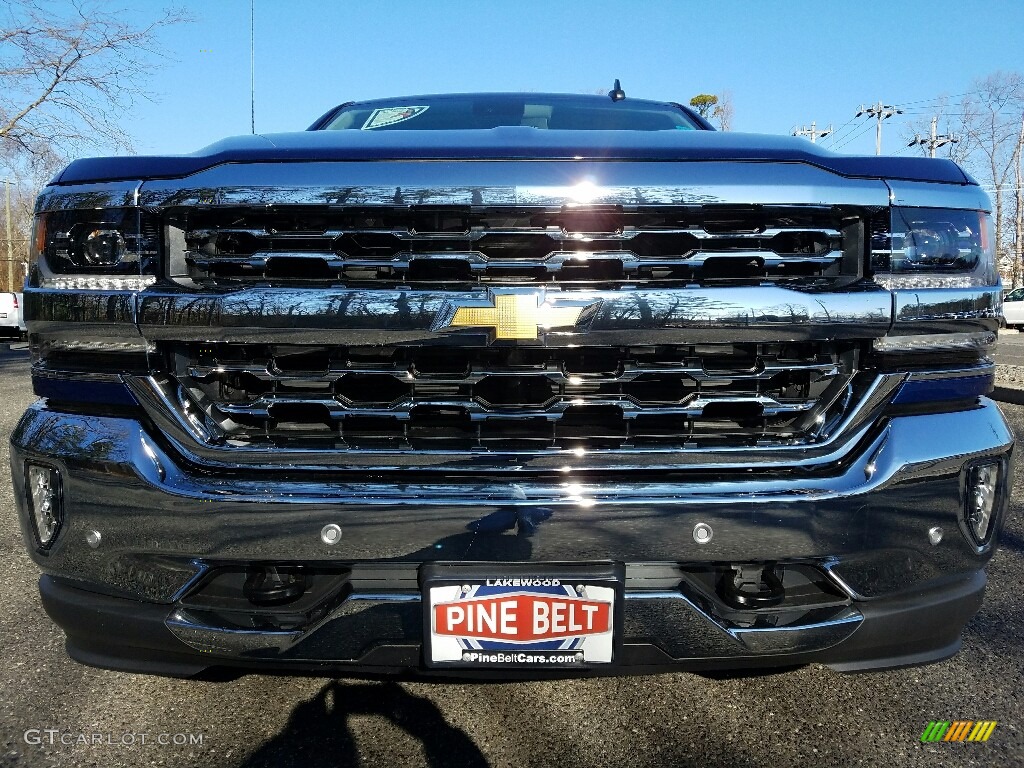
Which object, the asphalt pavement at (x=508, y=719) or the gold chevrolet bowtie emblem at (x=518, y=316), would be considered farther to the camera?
the asphalt pavement at (x=508, y=719)

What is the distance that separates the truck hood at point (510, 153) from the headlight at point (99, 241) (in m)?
0.10

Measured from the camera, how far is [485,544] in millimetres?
1623

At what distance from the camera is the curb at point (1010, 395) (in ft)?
24.8

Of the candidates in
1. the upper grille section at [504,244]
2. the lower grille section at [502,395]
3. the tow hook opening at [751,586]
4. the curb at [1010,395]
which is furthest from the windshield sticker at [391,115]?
the curb at [1010,395]

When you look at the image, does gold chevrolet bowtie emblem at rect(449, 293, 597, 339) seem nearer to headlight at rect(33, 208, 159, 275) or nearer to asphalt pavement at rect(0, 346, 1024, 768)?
headlight at rect(33, 208, 159, 275)

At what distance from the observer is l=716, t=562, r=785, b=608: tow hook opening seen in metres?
1.69

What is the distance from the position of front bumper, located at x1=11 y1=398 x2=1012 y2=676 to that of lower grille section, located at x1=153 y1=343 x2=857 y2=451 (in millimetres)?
124

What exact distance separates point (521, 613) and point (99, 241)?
135 cm

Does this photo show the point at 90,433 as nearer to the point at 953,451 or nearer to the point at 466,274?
the point at 466,274

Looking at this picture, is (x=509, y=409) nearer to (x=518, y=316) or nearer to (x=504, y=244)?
(x=518, y=316)

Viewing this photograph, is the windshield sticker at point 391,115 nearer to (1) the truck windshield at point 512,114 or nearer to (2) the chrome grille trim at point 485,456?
(1) the truck windshield at point 512,114

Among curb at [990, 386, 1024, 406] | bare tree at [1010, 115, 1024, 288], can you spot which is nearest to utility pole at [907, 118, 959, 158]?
bare tree at [1010, 115, 1024, 288]

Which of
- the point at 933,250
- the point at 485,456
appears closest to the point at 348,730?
the point at 485,456

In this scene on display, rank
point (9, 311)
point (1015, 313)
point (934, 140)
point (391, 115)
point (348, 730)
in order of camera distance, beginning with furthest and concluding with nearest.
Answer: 1. point (934, 140)
2. point (1015, 313)
3. point (9, 311)
4. point (391, 115)
5. point (348, 730)
